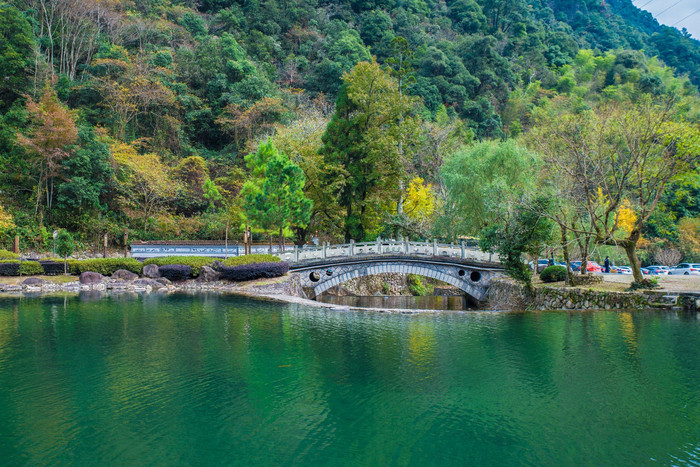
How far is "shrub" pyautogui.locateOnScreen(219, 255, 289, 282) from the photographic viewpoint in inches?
1028

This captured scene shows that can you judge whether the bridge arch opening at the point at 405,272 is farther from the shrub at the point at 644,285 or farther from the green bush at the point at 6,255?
the green bush at the point at 6,255

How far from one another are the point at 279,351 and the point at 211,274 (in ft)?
48.9

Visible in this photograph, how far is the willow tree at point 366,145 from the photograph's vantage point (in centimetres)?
3161

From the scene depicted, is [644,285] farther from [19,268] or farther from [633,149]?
[19,268]

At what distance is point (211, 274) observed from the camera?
2689 centimetres

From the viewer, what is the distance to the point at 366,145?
31469mm

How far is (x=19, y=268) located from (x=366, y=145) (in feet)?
69.0

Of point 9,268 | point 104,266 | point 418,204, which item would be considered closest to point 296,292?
point 104,266

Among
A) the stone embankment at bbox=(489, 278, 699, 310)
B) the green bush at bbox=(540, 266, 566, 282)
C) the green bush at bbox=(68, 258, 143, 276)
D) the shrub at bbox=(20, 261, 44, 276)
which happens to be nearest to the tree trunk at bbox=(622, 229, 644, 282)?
the stone embankment at bbox=(489, 278, 699, 310)

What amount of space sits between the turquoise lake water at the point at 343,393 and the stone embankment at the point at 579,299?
3.07 m

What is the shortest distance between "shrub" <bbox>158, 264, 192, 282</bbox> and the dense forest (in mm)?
4564

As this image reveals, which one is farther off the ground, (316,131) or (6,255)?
(316,131)

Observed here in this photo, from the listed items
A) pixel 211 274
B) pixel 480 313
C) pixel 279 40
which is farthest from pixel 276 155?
pixel 279 40

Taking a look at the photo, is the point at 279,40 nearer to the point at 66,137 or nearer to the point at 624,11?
the point at 66,137
